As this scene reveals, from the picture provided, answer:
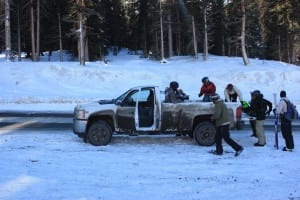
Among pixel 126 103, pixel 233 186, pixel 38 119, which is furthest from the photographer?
pixel 38 119

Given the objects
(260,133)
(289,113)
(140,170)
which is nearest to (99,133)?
(140,170)

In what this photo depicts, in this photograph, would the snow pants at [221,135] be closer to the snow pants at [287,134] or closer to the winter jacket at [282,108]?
the snow pants at [287,134]

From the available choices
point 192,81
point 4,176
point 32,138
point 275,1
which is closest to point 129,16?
point 275,1

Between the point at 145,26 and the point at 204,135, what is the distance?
58.2 m

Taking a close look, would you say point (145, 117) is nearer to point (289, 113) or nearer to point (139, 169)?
Answer: point (139, 169)

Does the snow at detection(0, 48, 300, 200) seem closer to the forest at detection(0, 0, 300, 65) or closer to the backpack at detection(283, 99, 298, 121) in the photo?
the backpack at detection(283, 99, 298, 121)

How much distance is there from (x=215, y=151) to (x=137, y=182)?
13.9 ft

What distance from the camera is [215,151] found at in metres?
13.8

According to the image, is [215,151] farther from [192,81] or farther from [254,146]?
[192,81]

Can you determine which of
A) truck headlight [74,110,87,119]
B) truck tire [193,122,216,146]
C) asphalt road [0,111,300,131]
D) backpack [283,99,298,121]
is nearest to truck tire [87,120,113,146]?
truck headlight [74,110,87,119]

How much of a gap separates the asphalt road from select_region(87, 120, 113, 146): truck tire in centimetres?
392

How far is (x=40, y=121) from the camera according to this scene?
806 inches

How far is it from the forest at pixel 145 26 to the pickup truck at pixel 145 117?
28390 mm

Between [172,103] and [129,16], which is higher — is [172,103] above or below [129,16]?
below
